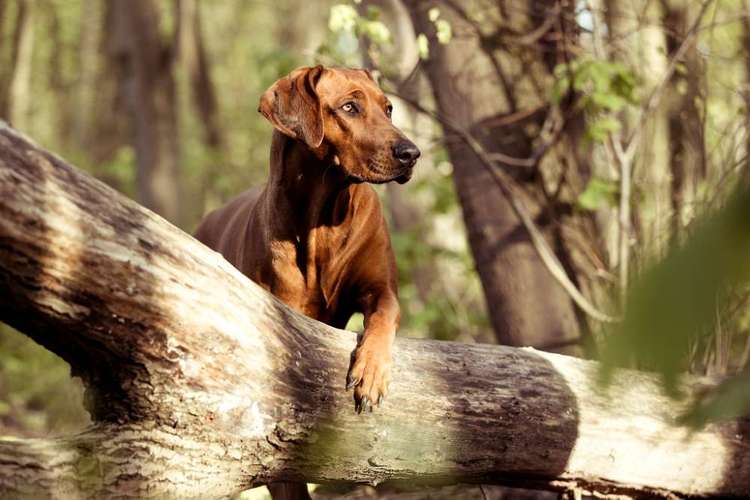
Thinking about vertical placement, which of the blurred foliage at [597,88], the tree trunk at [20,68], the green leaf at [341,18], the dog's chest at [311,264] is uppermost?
the tree trunk at [20,68]

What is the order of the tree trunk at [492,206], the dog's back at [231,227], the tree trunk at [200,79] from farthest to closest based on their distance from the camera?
the tree trunk at [200,79] < the tree trunk at [492,206] < the dog's back at [231,227]

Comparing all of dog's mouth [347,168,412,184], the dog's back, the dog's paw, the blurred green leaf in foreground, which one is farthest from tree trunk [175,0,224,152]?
the blurred green leaf in foreground

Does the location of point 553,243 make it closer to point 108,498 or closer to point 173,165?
point 108,498

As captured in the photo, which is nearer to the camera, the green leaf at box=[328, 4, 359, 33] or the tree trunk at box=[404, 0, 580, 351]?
the green leaf at box=[328, 4, 359, 33]

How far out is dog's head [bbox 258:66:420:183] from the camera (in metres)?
3.94

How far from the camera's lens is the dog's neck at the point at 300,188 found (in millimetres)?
4266

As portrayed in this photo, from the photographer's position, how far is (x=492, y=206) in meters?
5.99

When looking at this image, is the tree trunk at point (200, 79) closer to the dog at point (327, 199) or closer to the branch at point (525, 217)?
the branch at point (525, 217)

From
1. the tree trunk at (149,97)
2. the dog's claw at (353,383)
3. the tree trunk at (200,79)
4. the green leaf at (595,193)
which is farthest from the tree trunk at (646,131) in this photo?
the tree trunk at (200,79)

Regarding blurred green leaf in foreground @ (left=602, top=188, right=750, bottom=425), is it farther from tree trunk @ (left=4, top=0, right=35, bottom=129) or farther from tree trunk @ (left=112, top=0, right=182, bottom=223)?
tree trunk @ (left=4, top=0, right=35, bottom=129)

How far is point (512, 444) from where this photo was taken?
12.7 ft

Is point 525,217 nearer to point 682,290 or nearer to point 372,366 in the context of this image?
point 372,366

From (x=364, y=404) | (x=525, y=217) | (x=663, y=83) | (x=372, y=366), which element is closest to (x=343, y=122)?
(x=372, y=366)

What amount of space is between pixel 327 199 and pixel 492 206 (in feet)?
6.45
